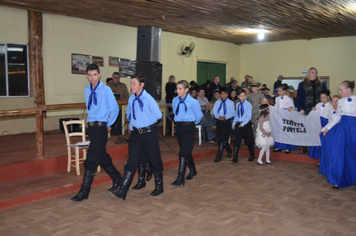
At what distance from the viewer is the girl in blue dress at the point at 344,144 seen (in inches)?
207

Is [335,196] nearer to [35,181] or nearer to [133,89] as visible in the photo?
[133,89]

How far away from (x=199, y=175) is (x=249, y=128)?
1689mm

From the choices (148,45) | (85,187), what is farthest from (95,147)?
(148,45)

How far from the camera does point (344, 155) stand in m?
5.36

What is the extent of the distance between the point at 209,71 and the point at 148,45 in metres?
6.41

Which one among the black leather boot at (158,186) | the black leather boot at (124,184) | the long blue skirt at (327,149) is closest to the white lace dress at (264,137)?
the long blue skirt at (327,149)

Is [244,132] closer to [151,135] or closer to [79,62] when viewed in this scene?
[151,135]

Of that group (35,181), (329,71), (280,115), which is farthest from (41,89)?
(329,71)

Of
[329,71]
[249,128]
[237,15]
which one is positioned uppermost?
[237,15]

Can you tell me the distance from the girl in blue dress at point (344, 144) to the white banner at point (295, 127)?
62.2 inches

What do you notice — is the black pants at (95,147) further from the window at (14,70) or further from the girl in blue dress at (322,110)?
the window at (14,70)

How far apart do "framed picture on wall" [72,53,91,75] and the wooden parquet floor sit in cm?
531

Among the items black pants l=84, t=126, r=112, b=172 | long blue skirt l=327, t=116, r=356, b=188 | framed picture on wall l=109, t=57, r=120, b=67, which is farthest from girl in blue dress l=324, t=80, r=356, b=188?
framed picture on wall l=109, t=57, r=120, b=67

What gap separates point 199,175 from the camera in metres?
6.27
